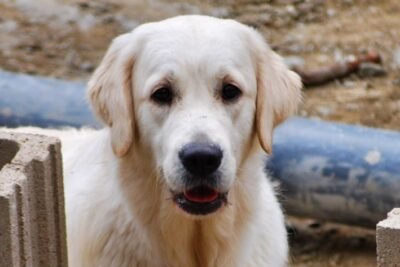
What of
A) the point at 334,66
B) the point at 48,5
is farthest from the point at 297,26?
the point at 48,5

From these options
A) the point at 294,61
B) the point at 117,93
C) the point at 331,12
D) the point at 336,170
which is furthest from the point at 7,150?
the point at 331,12

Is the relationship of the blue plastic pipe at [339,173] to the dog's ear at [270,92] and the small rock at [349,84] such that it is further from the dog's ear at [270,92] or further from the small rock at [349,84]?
the small rock at [349,84]

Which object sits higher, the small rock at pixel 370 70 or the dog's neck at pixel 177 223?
the dog's neck at pixel 177 223

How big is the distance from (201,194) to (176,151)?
24cm

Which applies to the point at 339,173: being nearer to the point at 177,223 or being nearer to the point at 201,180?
the point at 177,223

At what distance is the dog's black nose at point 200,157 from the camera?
4766 millimetres

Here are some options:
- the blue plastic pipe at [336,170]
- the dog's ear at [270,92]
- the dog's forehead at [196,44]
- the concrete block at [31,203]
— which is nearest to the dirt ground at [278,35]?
the blue plastic pipe at [336,170]

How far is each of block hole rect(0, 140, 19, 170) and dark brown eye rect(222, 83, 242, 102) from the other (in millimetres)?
841

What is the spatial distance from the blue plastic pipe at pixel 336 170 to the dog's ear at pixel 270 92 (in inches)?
59.8

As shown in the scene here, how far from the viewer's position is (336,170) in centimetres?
694

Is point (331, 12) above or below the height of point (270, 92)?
below

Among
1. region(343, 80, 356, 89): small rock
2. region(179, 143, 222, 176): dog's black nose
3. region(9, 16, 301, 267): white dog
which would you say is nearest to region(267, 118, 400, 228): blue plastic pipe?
region(9, 16, 301, 267): white dog

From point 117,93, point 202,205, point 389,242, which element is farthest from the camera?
point 117,93

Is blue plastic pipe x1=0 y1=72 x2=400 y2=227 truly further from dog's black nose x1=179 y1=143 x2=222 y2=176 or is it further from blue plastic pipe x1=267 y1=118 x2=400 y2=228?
dog's black nose x1=179 y1=143 x2=222 y2=176
